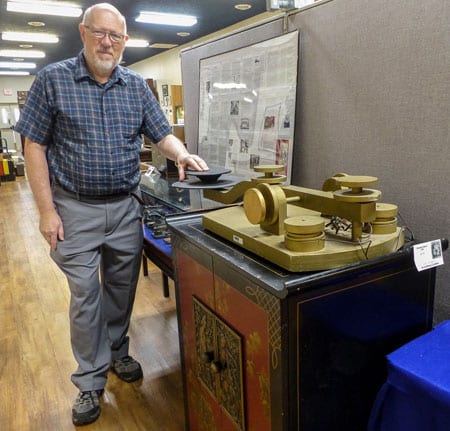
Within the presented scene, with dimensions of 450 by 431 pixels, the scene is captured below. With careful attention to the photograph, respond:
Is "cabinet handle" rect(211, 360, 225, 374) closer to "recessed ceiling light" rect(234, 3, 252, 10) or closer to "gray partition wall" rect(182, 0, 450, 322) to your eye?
"gray partition wall" rect(182, 0, 450, 322)

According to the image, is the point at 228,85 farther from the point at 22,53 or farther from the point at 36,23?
the point at 22,53

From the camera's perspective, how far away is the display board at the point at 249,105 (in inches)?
63.6

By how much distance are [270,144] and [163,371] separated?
1225mm

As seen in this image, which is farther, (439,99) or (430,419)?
(439,99)

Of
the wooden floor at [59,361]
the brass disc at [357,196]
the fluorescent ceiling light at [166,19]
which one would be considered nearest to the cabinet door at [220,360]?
the brass disc at [357,196]

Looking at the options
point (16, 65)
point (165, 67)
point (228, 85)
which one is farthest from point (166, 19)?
point (16, 65)

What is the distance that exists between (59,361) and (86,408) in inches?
20.7

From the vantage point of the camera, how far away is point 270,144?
5.60 feet

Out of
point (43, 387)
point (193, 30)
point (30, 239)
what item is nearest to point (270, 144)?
point (43, 387)

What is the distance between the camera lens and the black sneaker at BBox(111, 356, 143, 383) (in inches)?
78.7

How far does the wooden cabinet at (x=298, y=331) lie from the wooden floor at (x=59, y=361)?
2.57 feet

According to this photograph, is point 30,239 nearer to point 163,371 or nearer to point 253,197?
point 163,371

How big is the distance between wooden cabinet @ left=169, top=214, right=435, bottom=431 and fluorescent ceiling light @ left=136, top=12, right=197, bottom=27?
535 centimetres

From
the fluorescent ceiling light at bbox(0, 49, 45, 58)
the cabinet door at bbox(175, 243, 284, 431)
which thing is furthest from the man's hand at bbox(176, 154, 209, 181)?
the fluorescent ceiling light at bbox(0, 49, 45, 58)
